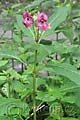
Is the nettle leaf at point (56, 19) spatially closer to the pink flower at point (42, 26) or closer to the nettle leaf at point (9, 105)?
the pink flower at point (42, 26)

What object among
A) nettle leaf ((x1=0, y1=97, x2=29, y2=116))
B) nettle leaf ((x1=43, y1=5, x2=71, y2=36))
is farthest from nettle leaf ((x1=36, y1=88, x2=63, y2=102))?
nettle leaf ((x1=43, y1=5, x2=71, y2=36))

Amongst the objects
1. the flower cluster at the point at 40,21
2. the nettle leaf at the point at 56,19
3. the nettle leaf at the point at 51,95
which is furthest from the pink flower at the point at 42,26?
the nettle leaf at the point at 51,95

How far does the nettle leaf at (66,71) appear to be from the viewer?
1951 mm

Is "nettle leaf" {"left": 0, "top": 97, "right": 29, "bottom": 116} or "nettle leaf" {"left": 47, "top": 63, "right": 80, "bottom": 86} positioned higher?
"nettle leaf" {"left": 47, "top": 63, "right": 80, "bottom": 86}

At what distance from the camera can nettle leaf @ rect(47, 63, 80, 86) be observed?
1951mm

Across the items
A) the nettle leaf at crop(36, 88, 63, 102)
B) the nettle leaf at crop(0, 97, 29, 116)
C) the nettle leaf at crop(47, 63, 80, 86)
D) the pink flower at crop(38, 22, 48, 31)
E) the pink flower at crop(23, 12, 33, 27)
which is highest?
the pink flower at crop(23, 12, 33, 27)

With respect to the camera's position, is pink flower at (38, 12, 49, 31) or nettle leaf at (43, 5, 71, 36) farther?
nettle leaf at (43, 5, 71, 36)

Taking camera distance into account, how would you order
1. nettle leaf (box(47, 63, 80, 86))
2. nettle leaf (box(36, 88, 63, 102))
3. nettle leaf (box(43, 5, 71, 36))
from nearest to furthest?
nettle leaf (box(47, 63, 80, 86)) < nettle leaf (box(36, 88, 63, 102)) < nettle leaf (box(43, 5, 71, 36))

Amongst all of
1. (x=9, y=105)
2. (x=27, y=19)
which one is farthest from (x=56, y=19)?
(x=9, y=105)

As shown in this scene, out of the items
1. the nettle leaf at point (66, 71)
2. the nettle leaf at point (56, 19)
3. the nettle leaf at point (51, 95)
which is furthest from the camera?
the nettle leaf at point (56, 19)

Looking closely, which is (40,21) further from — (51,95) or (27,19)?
(51,95)

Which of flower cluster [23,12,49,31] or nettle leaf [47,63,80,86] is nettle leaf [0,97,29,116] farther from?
flower cluster [23,12,49,31]

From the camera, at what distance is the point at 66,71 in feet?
6.50

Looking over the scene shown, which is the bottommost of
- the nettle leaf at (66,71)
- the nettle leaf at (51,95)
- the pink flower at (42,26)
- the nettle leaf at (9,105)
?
the nettle leaf at (9,105)
